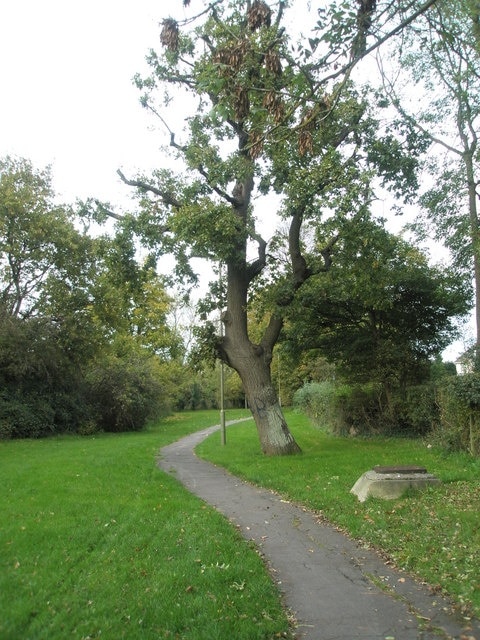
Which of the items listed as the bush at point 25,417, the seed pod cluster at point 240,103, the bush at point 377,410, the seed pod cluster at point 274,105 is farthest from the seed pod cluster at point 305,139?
the bush at point 25,417

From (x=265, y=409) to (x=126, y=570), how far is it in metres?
9.33

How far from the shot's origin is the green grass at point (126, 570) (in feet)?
14.0

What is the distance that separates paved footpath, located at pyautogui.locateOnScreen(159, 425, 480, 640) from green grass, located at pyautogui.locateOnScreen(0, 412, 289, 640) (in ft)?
0.96

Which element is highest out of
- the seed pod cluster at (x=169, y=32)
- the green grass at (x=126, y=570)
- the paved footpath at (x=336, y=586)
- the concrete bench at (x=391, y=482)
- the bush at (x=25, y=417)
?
the seed pod cluster at (x=169, y=32)

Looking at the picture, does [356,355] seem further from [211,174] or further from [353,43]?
[353,43]

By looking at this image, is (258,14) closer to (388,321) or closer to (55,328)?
(388,321)

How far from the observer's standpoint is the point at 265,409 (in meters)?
14.6

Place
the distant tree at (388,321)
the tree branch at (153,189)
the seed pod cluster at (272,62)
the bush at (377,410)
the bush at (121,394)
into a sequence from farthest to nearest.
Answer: the bush at (121,394)
the distant tree at (388,321)
the bush at (377,410)
the tree branch at (153,189)
the seed pod cluster at (272,62)

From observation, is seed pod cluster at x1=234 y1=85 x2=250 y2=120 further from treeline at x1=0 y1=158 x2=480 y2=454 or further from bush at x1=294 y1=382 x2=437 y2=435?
bush at x1=294 y1=382 x2=437 y2=435

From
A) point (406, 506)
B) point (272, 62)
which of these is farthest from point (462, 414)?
point (272, 62)

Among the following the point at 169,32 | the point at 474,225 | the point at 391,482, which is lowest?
the point at 391,482

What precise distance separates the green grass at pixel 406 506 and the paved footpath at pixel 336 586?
28 cm

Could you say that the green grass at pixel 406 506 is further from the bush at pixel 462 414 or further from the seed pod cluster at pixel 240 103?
the seed pod cluster at pixel 240 103

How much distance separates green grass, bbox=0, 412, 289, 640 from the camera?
14.0 ft
